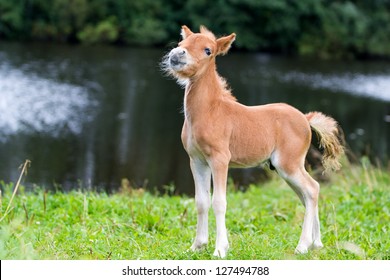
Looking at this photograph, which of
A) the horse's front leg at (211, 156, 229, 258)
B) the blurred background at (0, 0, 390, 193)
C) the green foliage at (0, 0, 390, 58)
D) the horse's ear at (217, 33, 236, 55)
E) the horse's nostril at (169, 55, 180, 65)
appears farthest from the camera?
the green foliage at (0, 0, 390, 58)

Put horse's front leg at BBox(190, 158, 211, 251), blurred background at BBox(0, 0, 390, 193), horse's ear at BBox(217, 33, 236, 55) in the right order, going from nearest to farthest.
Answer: horse's ear at BBox(217, 33, 236, 55) → horse's front leg at BBox(190, 158, 211, 251) → blurred background at BBox(0, 0, 390, 193)

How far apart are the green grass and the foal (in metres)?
0.37

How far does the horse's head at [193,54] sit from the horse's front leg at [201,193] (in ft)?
2.47

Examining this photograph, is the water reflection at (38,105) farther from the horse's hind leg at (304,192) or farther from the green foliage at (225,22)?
the green foliage at (225,22)

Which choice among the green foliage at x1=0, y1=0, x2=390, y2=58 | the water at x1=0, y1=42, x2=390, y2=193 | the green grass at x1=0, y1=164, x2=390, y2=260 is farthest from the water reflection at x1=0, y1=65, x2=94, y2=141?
the green foliage at x1=0, y1=0, x2=390, y2=58

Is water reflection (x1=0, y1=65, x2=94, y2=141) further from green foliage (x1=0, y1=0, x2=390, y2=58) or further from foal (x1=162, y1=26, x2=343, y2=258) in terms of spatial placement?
green foliage (x1=0, y1=0, x2=390, y2=58)

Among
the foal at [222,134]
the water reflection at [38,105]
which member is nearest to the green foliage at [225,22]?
the water reflection at [38,105]

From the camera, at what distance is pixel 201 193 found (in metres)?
5.35

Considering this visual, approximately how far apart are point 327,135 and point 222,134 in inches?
46.7

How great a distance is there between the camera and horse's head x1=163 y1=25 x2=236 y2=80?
4883 millimetres

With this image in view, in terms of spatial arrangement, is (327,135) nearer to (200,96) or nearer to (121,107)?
(200,96)

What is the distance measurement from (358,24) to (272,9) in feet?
23.8

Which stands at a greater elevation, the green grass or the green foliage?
the green grass

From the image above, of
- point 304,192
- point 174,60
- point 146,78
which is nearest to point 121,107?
point 146,78
